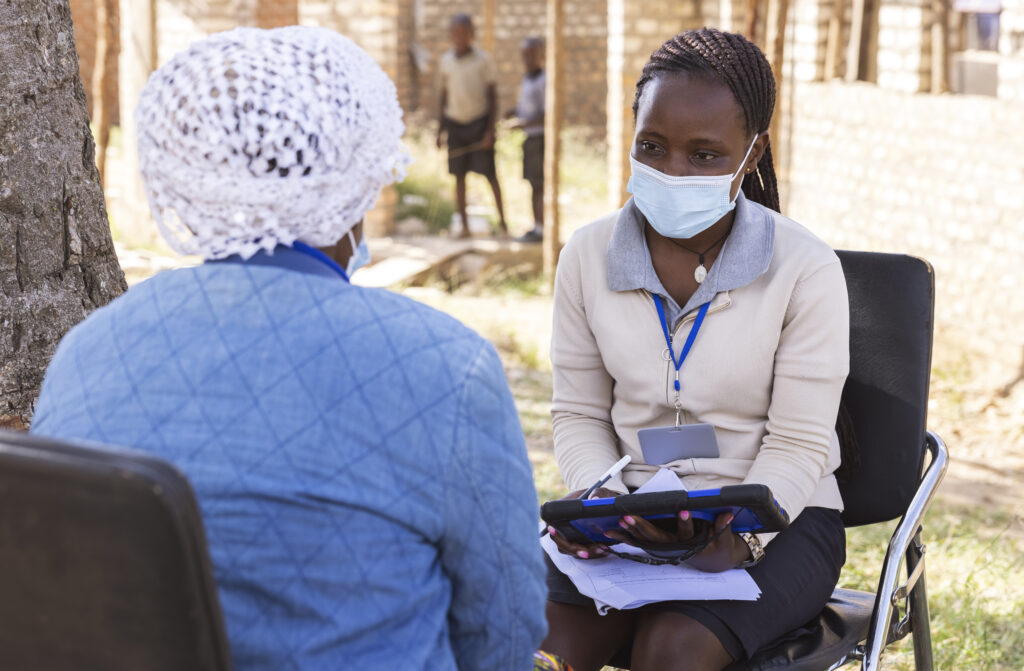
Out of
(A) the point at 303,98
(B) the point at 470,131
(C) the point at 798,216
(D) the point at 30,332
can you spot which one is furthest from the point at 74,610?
(B) the point at 470,131

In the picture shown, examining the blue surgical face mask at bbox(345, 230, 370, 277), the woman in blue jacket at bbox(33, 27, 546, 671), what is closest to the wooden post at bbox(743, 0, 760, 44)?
the blue surgical face mask at bbox(345, 230, 370, 277)

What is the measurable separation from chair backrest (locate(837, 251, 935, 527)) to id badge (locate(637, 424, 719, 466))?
37 cm

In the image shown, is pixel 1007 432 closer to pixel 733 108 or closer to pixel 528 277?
pixel 733 108

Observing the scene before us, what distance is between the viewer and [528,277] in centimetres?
983

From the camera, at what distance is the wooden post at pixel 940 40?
6.66 m

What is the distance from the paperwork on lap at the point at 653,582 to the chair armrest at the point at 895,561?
262 millimetres

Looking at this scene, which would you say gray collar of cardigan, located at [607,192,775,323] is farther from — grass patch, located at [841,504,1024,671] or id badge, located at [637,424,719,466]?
grass patch, located at [841,504,1024,671]

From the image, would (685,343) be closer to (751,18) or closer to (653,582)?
(653,582)

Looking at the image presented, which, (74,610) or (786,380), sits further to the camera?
(786,380)

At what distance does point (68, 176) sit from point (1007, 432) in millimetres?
4684

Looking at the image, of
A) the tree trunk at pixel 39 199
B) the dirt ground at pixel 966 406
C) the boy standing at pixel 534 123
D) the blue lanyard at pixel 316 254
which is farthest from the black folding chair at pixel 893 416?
the boy standing at pixel 534 123

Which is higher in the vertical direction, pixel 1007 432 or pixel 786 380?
pixel 786 380

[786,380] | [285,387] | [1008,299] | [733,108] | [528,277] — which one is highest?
[733,108]

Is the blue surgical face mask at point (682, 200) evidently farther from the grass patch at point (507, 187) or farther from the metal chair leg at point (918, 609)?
the grass patch at point (507, 187)
